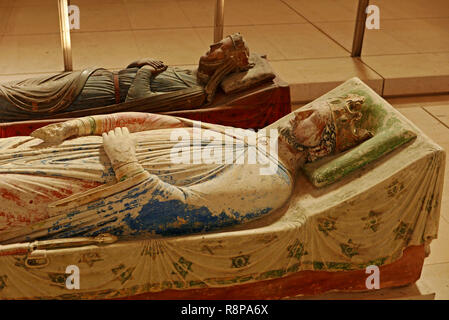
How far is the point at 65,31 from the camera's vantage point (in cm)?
566

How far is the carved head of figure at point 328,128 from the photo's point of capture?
3.44 meters

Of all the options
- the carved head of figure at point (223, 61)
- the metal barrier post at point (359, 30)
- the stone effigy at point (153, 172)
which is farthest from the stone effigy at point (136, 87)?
the metal barrier post at point (359, 30)

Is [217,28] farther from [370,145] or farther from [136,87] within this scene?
[370,145]


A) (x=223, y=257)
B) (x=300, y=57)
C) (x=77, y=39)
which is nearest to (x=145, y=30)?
(x=77, y=39)

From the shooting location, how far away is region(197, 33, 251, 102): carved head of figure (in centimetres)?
475

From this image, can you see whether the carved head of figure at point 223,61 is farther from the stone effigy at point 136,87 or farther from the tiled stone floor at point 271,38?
the tiled stone floor at point 271,38

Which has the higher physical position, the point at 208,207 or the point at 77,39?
the point at 77,39

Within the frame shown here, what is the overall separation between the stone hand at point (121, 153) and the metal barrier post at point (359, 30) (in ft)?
12.6

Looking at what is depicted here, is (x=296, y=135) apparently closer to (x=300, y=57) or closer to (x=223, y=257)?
(x=223, y=257)

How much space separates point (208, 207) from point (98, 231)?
1.89 ft

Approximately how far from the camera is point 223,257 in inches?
125

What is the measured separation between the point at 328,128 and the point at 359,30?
136 inches

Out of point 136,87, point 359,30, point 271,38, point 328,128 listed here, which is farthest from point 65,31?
point 328,128

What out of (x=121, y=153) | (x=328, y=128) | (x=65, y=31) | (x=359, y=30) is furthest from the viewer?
(x=359, y=30)
